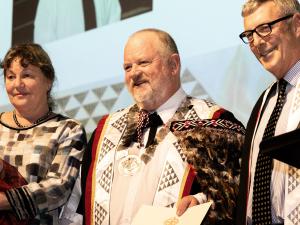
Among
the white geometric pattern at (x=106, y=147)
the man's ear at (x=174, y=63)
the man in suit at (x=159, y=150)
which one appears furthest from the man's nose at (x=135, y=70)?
the white geometric pattern at (x=106, y=147)

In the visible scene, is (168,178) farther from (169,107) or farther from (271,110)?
(271,110)

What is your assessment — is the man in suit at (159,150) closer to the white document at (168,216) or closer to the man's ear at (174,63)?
the man's ear at (174,63)

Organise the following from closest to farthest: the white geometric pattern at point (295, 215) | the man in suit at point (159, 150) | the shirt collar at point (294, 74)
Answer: the white geometric pattern at point (295, 215) → the shirt collar at point (294, 74) → the man in suit at point (159, 150)

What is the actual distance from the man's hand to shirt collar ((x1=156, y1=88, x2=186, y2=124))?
445mm

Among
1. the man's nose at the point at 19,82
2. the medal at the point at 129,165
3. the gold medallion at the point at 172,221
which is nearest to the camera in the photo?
the gold medallion at the point at 172,221

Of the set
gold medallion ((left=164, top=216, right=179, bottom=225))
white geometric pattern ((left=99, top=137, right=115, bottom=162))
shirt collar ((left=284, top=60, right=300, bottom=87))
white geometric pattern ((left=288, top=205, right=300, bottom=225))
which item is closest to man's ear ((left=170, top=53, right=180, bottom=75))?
white geometric pattern ((left=99, top=137, right=115, bottom=162))

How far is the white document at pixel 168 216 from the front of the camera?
2221 millimetres

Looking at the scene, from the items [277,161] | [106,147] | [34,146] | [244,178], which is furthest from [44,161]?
[277,161]

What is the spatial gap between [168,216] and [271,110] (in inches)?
20.6

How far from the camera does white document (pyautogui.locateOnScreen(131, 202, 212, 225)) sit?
2221 mm

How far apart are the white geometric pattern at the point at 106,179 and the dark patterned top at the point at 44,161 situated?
0.17 meters

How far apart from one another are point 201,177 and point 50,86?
0.92 meters

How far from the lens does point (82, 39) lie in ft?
12.1

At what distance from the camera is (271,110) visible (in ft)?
7.99
